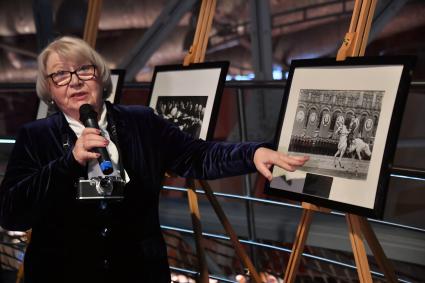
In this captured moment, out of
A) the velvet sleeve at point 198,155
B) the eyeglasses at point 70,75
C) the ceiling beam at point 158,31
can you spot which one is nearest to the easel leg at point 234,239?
the velvet sleeve at point 198,155

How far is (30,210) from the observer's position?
174 centimetres

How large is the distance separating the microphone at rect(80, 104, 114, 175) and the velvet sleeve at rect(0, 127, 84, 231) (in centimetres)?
10

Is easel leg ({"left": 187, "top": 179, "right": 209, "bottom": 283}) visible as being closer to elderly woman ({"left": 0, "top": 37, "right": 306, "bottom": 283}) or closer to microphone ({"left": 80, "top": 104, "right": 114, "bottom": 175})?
elderly woman ({"left": 0, "top": 37, "right": 306, "bottom": 283})

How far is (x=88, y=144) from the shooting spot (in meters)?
1.58

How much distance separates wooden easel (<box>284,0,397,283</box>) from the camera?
184 centimetres

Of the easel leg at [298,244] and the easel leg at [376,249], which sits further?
the easel leg at [298,244]

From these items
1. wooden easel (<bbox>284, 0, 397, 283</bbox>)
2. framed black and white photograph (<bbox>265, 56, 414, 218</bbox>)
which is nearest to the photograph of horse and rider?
framed black and white photograph (<bbox>265, 56, 414, 218</bbox>)

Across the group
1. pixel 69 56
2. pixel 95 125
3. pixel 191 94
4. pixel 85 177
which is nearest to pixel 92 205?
pixel 85 177

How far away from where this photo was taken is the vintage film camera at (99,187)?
1724 mm

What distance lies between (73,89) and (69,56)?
0.32 ft

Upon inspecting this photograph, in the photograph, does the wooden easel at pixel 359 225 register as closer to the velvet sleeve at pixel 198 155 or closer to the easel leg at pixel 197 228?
the velvet sleeve at pixel 198 155

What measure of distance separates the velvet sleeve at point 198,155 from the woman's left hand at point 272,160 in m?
0.07

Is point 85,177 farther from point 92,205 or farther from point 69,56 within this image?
point 69,56

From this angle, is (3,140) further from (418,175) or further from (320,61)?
(418,175)
